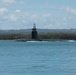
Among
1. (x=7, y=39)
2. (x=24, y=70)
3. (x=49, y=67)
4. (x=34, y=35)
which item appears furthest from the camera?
(x=7, y=39)

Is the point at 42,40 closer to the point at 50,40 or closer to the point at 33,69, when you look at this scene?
the point at 50,40

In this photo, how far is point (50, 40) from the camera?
13988cm

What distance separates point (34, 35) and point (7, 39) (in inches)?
883

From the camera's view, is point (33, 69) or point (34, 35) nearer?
point (33, 69)

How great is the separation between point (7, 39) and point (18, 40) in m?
12.7

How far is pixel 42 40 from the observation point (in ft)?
460

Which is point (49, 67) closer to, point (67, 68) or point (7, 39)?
point (67, 68)

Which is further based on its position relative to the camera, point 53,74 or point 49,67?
point 49,67

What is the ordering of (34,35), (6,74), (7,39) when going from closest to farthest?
1. (6,74)
2. (34,35)
3. (7,39)

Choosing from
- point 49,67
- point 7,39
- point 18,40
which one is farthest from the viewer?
point 7,39

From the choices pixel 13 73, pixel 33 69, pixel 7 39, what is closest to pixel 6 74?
pixel 13 73

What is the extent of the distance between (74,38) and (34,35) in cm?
1437

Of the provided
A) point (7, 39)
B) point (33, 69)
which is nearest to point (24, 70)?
point (33, 69)

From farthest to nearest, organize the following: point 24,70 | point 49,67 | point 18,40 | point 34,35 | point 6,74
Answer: point 18,40, point 34,35, point 49,67, point 24,70, point 6,74
